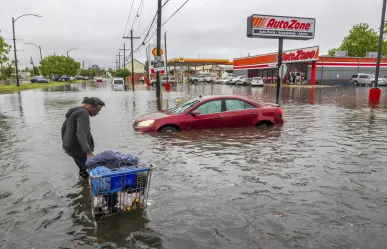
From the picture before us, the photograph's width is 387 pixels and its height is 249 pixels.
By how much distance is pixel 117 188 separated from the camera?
388cm

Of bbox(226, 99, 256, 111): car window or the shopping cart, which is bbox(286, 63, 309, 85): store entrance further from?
the shopping cart

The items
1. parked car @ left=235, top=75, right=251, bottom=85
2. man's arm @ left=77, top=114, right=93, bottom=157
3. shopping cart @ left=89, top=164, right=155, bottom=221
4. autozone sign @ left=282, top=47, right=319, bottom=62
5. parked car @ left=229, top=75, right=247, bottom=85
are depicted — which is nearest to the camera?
shopping cart @ left=89, top=164, right=155, bottom=221

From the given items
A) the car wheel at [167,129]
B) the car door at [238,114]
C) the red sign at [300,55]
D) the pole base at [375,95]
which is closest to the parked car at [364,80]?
the red sign at [300,55]

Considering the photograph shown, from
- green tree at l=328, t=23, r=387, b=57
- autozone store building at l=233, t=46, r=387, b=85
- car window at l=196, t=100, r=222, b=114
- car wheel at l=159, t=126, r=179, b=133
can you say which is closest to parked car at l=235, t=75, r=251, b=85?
autozone store building at l=233, t=46, r=387, b=85

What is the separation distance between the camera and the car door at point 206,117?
31.7 feet

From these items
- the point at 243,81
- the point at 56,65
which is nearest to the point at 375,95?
the point at 243,81

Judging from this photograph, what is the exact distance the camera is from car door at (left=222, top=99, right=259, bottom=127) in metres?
10.1

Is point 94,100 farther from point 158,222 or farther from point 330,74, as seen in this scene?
point 330,74

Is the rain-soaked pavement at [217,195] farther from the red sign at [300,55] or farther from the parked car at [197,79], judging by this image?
the parked car at [197,79]

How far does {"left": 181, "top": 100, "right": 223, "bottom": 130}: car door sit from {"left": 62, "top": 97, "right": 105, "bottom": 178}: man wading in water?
482 cm

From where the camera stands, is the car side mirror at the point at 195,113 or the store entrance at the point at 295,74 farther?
the store entrance at the point at 295,74

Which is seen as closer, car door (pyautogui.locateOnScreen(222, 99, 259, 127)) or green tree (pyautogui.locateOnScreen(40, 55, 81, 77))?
car door (pyautogui.locateOnScreen(222, 99, 259, 127))

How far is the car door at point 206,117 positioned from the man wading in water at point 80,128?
482 centimetres

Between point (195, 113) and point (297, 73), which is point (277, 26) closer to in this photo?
point (195, 113)
